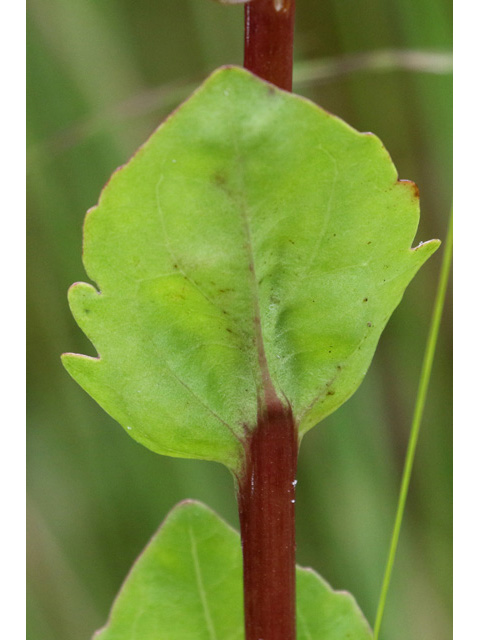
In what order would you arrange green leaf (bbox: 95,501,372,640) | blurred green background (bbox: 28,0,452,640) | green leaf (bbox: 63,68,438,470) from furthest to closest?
blurred green background (bbox: 28,0,452,640)
green leaf (bbox: 95,501,372,640)
green leaf (bbox: 63,68,438,470)

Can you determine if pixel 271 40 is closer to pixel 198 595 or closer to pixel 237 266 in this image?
pixel 237 266

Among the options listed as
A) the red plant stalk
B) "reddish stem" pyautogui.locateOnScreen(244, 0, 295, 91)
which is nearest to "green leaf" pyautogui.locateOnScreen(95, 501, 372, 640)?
the red plant stalk

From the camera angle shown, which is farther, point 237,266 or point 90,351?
point 90,351

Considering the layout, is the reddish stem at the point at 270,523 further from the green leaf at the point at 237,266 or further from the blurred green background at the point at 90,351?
the blurred green background at the point at 90,351

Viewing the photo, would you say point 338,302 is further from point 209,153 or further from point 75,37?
point 75,37

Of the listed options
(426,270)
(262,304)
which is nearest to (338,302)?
(262,304)

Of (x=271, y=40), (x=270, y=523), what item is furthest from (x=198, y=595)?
(x=271, y=40)

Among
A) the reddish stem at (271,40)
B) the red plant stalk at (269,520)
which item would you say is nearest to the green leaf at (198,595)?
the red plant stalk at (269,520)

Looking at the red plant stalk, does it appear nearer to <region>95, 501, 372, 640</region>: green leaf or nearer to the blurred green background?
<region>95, 501, 372, 640</region>: green leaf
